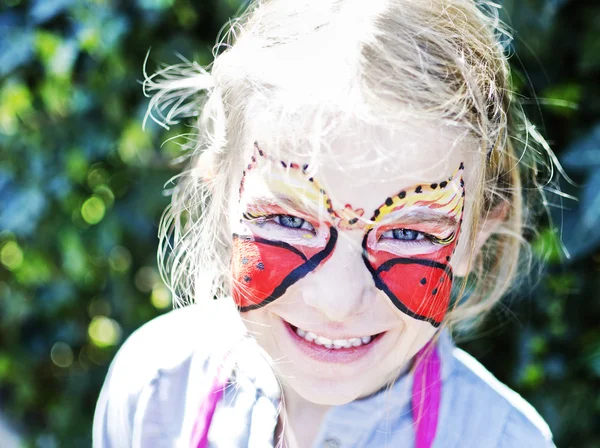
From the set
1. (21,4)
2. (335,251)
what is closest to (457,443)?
(335,251)

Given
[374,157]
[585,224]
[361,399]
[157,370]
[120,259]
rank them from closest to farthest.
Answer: [374,157] < [361,399] < [157,370] < [585,224] < [120,259]

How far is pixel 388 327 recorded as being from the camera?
1.05 meters

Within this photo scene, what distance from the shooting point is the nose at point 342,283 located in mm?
990

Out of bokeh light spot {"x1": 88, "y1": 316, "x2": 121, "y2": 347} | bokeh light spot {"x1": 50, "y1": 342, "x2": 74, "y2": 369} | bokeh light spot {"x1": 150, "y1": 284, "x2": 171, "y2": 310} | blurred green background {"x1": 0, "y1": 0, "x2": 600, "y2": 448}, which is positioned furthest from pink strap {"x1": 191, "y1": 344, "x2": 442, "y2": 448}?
bokeh light spot {"x1": 50, "y1": 342, "x2": 74, "y2": 369}

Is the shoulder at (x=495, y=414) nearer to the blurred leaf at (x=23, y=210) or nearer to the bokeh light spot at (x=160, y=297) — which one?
the bokeh light spot at (x=160, y=297)

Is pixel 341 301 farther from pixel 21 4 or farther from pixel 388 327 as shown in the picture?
pixel 21 4

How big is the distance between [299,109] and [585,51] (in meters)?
0.97

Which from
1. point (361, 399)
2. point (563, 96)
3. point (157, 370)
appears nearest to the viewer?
point (361, 399)

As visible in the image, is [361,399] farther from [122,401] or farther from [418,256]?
[122,401]

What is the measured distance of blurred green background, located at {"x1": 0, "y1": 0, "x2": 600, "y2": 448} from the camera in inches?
67.4

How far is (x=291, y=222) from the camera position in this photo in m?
1.04

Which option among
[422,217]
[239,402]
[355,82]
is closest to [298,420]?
[239,402]

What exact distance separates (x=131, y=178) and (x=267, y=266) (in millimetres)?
1025

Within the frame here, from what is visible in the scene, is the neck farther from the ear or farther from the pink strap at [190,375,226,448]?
the ear
